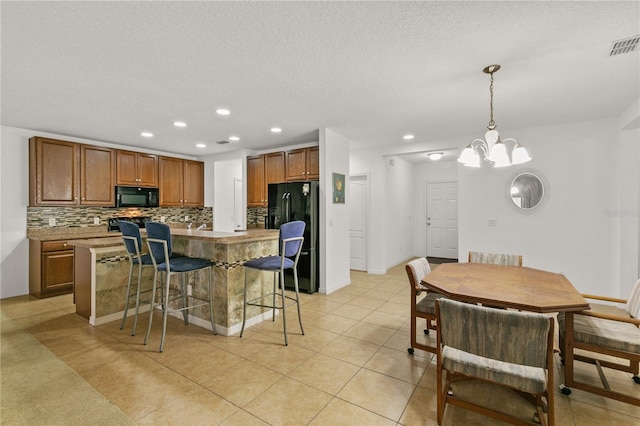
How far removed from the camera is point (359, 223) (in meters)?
6.19

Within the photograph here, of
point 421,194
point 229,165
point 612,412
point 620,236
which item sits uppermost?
point 229,165

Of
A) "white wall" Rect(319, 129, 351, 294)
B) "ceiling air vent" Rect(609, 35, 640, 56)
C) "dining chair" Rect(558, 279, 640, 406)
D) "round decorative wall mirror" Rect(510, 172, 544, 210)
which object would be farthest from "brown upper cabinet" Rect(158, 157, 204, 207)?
"ceiling air vent" Rect(609, 35, 640, 56)

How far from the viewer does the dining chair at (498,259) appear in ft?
10.0

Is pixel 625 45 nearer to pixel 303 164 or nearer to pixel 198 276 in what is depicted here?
pixel 303 164

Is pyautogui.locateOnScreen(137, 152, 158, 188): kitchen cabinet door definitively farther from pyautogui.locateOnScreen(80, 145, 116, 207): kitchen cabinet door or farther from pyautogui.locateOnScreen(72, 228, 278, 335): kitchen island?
pyautogui.locateOnScreen(72, 228, 278, 335): kitchen island

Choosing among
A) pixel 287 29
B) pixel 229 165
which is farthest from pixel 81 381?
pixel 229 165

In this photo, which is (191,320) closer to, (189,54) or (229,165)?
(189,54)

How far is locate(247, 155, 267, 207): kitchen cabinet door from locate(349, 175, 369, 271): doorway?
6.31ft

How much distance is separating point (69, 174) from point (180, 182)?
1.89m

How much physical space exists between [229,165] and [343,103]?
4230 mm

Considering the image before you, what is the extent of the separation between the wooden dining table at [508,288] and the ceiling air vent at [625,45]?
183cm

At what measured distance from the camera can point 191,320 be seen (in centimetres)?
333

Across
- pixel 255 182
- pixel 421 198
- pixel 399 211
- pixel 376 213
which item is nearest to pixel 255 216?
pixel 255 182

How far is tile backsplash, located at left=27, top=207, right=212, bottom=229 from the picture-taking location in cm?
455
